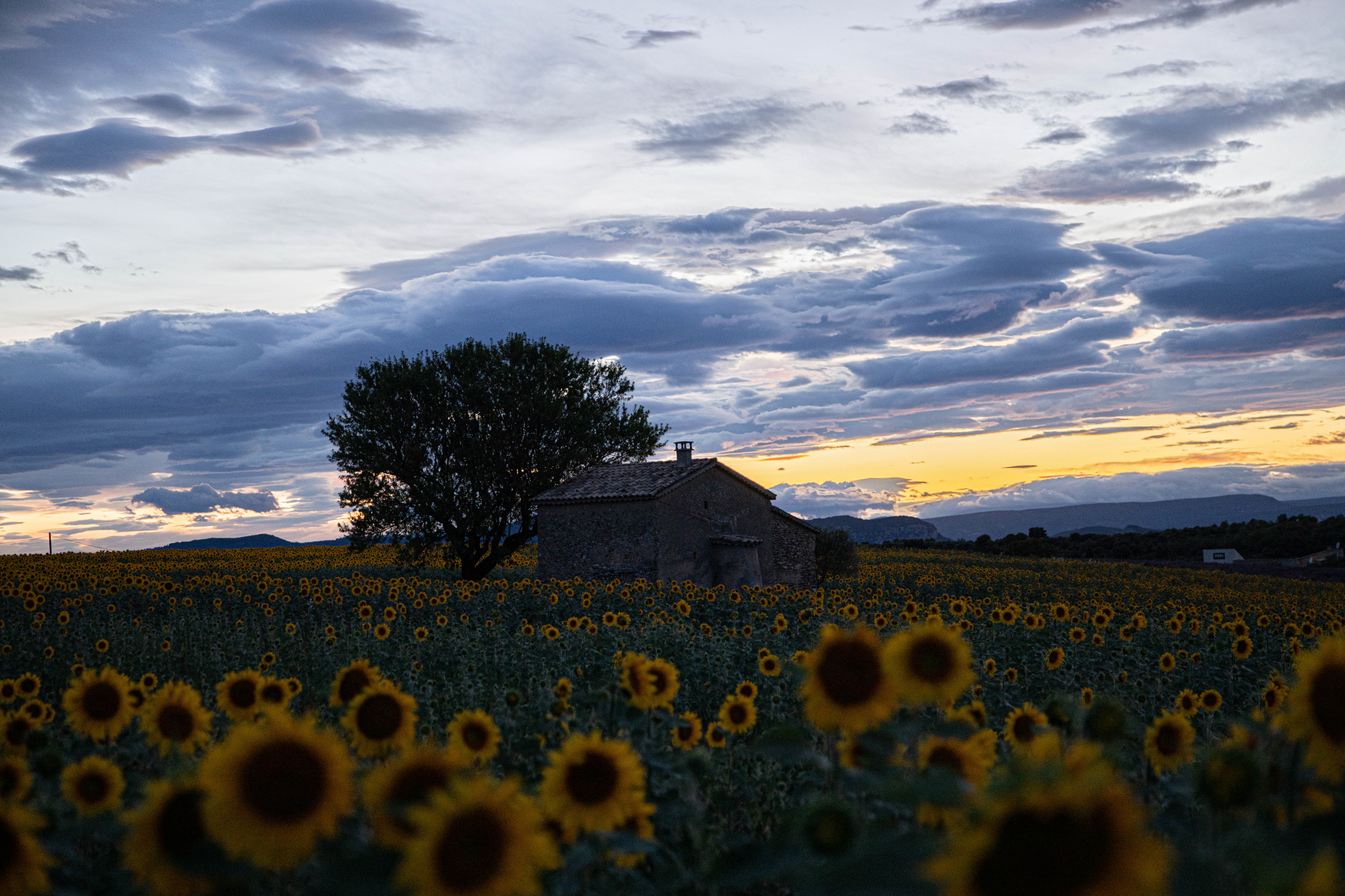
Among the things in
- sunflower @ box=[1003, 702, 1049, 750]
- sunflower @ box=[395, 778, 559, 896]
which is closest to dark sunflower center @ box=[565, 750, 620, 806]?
sunflower @ box=[395, 778, 559, 896]

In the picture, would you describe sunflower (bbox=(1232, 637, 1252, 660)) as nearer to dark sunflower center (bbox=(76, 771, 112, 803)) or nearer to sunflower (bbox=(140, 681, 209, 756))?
sunflower (bbox=(140, 681, 209, 756))

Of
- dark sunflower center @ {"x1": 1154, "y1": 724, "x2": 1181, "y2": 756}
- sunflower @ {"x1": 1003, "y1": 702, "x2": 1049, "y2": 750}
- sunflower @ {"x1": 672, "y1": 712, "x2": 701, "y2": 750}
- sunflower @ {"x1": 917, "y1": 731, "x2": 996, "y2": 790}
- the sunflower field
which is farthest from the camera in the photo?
sunflower @ {"x1": 672, "y1": 712, "x2": 701, "y2": 750}

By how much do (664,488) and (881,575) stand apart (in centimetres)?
1256

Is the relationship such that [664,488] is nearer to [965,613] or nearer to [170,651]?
[965,613]

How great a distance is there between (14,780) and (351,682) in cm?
136

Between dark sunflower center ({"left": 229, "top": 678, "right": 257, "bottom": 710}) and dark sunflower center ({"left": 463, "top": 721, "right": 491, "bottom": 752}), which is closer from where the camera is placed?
dark sunflower center ({"left": 463, "top": 721, "right": 491, "bottom": 752})

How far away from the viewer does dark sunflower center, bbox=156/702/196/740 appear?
165 inches

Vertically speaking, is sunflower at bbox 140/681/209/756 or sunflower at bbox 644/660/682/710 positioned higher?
sunflower at bbox 140/681/209/756

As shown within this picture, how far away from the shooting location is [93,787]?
11.8 feet

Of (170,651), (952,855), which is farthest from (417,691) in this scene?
(952,855)

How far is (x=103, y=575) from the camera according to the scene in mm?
22672

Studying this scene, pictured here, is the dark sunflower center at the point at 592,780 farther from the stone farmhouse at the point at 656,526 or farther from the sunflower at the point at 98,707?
the stone farmhouse at the point at 656,526

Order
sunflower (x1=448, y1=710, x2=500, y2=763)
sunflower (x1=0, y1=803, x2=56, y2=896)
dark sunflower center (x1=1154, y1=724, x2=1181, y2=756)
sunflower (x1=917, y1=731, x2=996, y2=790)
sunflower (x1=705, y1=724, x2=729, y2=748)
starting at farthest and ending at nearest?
sunflower (x1=705, y1=724, x2=729, y2=748) < dark sunflower center (x1=1154, y1=724, x2=1181, y2=756) < sunflower (x1=448, y1=710, x2=500, y2=763) < sunflower (x1=917, y1=731, x2=996, y2=790) < sunflower (x1=0, y1=803, x2=56, y2=896)

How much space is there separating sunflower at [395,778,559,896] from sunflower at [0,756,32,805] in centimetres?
195
